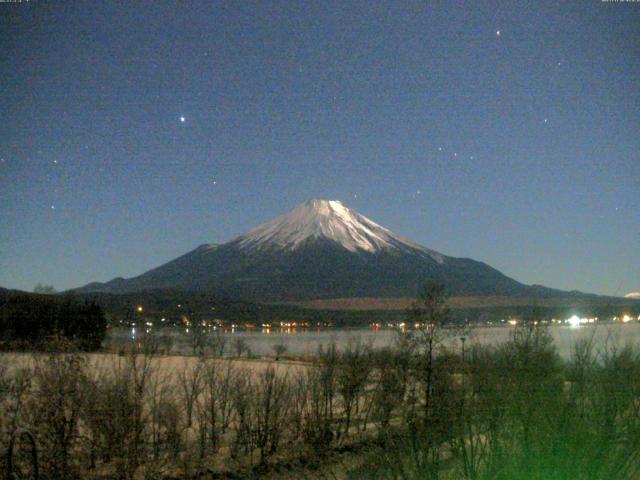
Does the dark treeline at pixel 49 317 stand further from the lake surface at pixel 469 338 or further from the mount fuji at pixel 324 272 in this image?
the mount fuji at pixel 324 272

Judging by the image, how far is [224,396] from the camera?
14711 millimetres

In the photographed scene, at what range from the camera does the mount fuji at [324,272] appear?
152000 mm

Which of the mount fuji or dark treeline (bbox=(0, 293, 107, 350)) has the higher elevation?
the mount fuji

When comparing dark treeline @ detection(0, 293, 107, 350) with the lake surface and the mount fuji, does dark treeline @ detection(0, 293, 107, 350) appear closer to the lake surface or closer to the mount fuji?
the lake surface

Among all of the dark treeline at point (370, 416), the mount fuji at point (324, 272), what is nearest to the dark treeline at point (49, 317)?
the dark treeline at point (370, 416)

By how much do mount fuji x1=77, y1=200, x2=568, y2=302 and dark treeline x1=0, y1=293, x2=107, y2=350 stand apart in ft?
317

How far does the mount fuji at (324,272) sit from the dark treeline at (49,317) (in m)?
96.6

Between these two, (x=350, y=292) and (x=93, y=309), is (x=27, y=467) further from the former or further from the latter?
(x=350, y=292)

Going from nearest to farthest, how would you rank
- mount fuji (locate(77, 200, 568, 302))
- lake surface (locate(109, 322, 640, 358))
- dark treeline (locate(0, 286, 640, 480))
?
dark treeline (locate(0, 286, 640, 480))
lake surface (locate(109, 322, 640, 358))
mount fuji (locate(77, 200, 568, 302))

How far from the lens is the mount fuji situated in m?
152

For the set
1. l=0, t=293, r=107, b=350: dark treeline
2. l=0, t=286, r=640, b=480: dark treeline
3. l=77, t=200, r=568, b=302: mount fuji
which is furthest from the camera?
l=77, t=200, r=568, b=302: mount fuji

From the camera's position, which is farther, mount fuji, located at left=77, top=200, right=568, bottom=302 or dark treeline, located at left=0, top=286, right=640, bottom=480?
mount fuji, located at left=77, top=200, right=568, bottom=302

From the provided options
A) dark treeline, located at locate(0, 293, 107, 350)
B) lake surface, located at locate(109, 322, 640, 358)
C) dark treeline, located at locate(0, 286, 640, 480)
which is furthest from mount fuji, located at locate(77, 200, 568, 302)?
dark treeline, located at locate(0, 286, 640, 480)

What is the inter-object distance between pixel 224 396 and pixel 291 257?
16513cm
